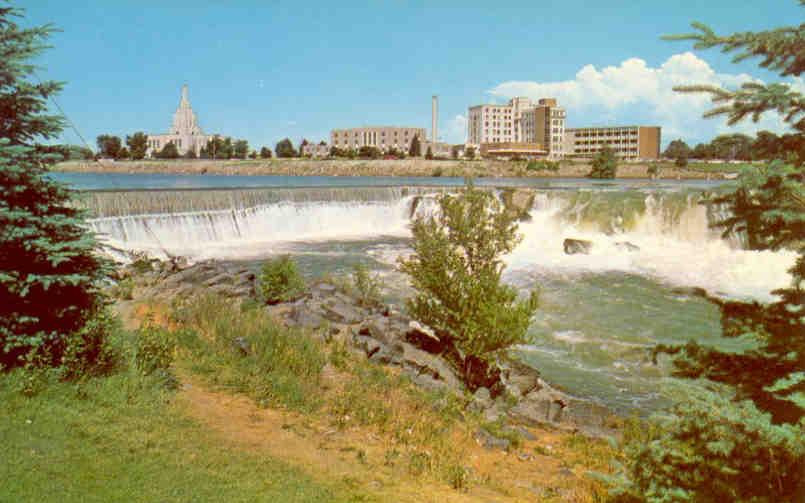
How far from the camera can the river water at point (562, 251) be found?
49.4 feet

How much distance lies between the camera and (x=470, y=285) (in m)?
11.5

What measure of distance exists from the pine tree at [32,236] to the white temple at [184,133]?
17640 cm

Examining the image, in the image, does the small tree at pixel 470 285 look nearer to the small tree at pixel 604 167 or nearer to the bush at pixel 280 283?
the bush at pixel 280 283

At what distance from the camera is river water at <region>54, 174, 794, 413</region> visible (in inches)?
592

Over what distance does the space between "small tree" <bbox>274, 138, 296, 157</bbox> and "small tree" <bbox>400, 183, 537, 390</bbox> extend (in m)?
132

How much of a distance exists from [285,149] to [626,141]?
252ft

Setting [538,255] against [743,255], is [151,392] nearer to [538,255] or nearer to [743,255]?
[538,255]

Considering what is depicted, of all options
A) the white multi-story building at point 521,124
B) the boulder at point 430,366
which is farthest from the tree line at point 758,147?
the white multi-story building at point 521,124

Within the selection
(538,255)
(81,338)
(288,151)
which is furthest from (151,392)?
(288,151)

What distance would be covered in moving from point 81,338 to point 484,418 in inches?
229

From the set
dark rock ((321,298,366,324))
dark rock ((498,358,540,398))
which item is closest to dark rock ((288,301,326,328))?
dark rock ((321,298,366,324))

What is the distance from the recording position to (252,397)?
27.7 feet

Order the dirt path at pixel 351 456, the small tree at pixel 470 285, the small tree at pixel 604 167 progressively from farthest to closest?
the small tree at pixel 604 167, the small tree at pixel 470 285, the dirt path at pixel 351 456

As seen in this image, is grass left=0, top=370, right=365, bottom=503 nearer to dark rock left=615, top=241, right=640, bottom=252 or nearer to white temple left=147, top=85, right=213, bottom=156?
dark rock left=615, top=241, right=640, bottom=252
